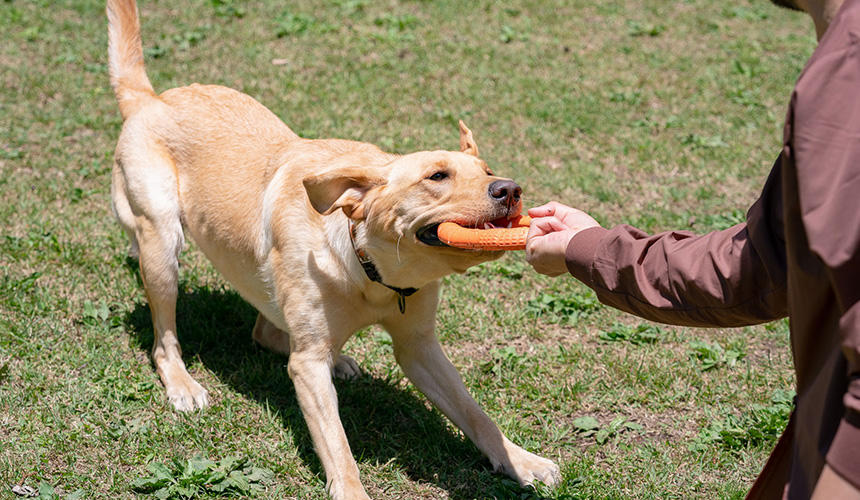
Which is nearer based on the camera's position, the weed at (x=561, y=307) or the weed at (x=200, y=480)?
the weed at (x=200, y=480)

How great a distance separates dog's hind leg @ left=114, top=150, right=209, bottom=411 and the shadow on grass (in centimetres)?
20

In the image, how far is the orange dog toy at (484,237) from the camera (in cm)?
334

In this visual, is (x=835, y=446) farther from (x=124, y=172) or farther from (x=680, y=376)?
(x=124, y=172)

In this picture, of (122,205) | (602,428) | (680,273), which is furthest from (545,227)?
(122,205)

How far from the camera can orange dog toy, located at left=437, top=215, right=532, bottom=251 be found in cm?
334

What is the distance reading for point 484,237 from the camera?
3371 millimetres

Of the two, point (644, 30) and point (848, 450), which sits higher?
point (848, 450)

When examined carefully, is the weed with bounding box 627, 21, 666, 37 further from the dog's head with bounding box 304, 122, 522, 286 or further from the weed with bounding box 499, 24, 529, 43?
the dog's head with bounding box 304, 122, 522, 286

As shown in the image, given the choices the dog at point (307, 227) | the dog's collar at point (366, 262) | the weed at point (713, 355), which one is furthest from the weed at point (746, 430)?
the dog's collar at point (366, 262)

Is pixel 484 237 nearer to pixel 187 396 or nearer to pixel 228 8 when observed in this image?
pixel 187 396

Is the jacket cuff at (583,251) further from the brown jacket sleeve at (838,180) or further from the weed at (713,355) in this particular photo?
the weed at (713,355)

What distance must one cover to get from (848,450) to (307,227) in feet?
9.08

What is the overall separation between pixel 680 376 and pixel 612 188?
254cm

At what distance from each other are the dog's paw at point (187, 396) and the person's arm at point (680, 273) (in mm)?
2518
